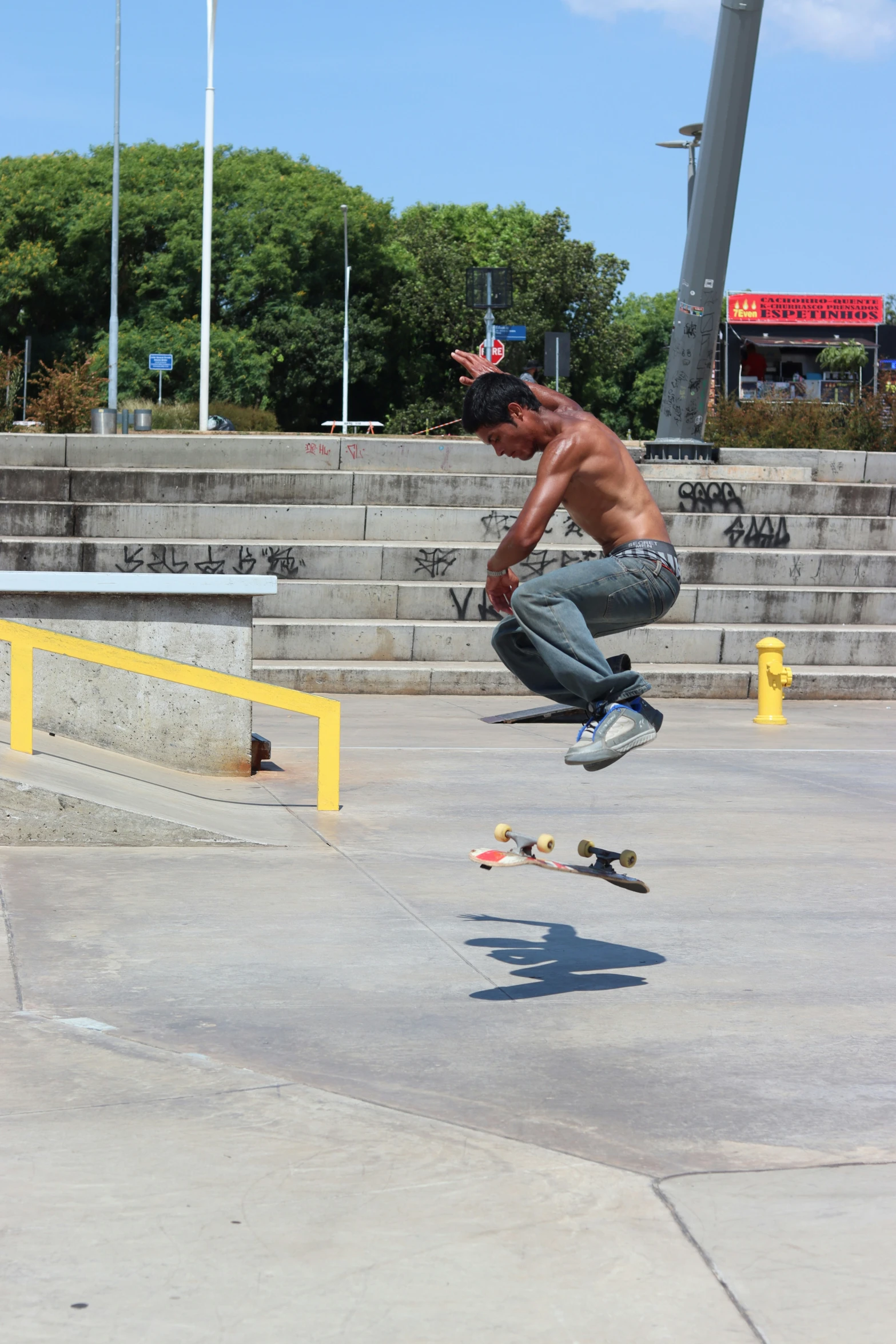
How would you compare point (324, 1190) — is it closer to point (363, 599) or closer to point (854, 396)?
point (363, 599)

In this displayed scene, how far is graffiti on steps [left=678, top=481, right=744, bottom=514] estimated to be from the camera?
57.0 ft

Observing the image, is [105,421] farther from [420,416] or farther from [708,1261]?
[420,416]

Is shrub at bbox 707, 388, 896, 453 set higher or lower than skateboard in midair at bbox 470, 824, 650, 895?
higher

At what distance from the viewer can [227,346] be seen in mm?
52594

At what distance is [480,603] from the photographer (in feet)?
51.6

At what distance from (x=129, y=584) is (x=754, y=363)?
7010 centimetres

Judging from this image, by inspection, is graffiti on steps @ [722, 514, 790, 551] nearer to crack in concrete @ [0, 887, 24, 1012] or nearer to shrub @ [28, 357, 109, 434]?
shrub @ [28, 357, 109, 434]

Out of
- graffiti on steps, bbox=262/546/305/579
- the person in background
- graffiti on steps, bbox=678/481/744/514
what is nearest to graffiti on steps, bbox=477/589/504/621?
graffiti on steps, bbox=262/546/305/579

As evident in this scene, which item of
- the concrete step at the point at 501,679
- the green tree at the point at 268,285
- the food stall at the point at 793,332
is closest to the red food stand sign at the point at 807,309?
the food stall at the point at 793,332

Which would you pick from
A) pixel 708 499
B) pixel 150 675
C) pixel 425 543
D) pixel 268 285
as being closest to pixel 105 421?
pixel 425 543

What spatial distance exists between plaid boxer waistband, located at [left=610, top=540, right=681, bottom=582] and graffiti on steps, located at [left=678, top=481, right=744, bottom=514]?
39.9 ft

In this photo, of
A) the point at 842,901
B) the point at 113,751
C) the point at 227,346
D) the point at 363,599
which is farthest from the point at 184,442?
the point at 227,346

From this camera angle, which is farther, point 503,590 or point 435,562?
point 435,562

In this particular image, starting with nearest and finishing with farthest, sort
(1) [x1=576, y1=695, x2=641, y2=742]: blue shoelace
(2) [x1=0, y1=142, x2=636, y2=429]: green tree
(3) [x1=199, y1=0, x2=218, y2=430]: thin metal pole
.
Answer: (1) [x1=576, y1=695, x2=641, y2=742]: blue shoelace → (3) [x1=199, y1=0, x2=218, y2=430]: thin metal pole → (2) [x1=0, y1=142, x2=636, y2=429]: green tree
